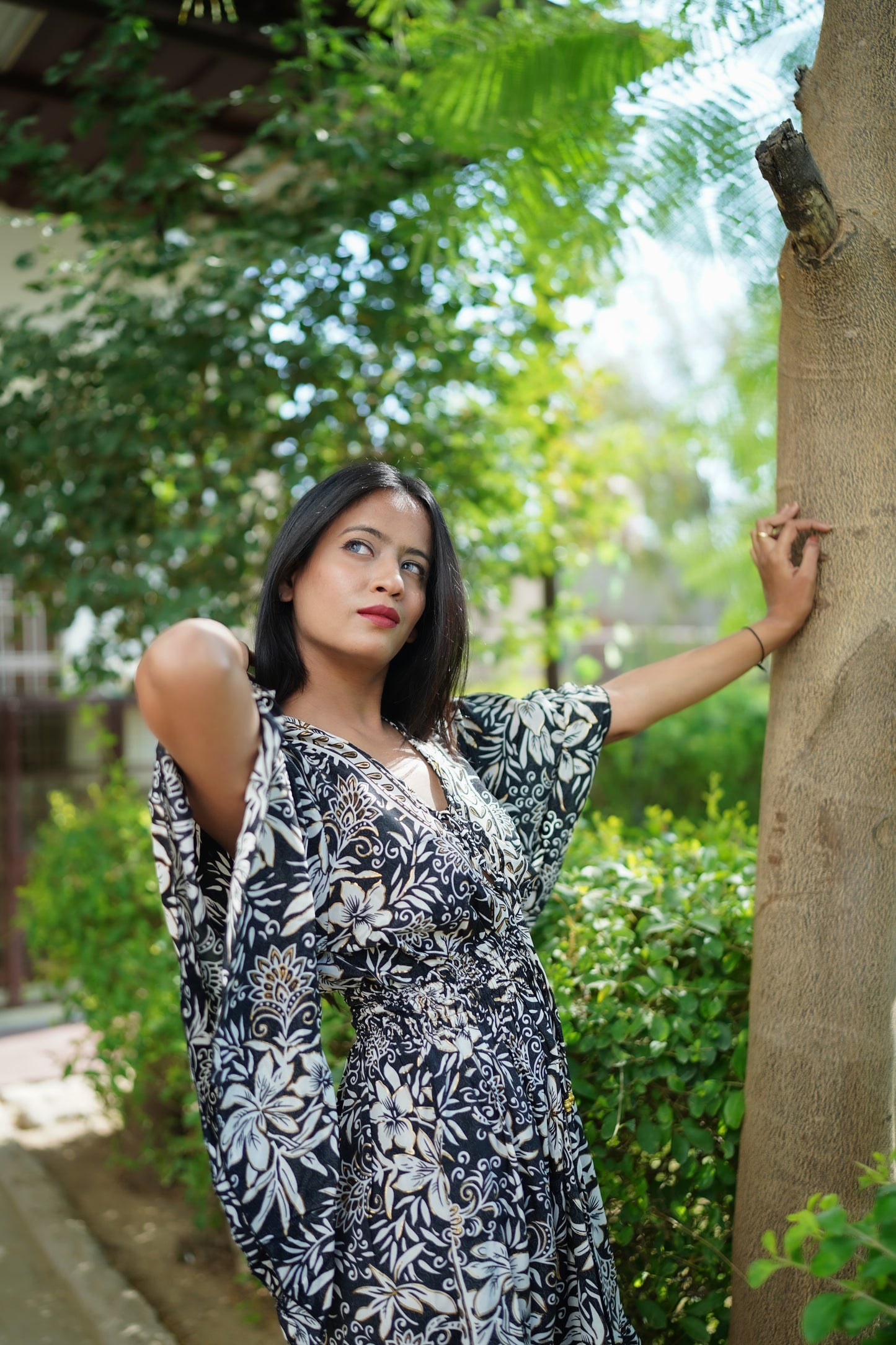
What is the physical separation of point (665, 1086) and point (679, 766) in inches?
224

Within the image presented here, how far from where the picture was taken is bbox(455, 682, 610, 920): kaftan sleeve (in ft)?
6.79

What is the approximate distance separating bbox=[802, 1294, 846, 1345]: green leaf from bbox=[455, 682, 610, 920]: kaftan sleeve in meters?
1.02

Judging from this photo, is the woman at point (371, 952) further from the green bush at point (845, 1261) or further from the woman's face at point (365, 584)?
the green bush at point (845, 1261)

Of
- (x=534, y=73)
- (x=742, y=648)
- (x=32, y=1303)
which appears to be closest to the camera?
(x=742, y=648)

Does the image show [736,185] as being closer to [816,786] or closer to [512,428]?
[816,786]

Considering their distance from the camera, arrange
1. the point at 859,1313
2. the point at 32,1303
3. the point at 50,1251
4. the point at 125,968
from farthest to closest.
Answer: the point at 125,968 → the point at 50,1251 → the point at 32,1303 → the point at 859,1313

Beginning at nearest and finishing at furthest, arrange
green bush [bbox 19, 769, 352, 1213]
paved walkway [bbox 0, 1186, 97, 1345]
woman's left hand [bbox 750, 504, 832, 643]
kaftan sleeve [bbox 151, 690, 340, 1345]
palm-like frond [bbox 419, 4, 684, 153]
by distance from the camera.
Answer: kaftan sleeve [bbox 151, 690, 340, 1345] → woman's left hand [bbox 750, 504, 832, 643] → palm-like frond [bbox 419, 4, 684, 153] → paved walkway [bbox 0, 1186, 97, 1345] → green bush [bbox 19, 769, 352, 1213]

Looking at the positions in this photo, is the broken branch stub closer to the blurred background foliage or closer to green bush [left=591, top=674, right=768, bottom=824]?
the blurred background foliage

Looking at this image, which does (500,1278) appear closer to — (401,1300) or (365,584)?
(401,1300)

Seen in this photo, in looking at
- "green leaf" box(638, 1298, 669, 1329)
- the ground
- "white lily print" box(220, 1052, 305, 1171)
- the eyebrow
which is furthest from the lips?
the ground

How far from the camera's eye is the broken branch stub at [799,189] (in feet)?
5.18

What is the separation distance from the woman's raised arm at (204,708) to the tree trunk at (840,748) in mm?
985

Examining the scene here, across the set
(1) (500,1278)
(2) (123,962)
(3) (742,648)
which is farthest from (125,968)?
(3) (742,648)

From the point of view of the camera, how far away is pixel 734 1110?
1.98 m
